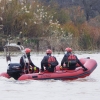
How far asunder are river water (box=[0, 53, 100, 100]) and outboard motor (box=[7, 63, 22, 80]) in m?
0.23

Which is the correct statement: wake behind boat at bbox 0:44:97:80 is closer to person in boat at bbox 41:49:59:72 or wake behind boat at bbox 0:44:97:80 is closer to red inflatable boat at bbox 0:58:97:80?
red inflatable boat at bbox 0:58:97:80

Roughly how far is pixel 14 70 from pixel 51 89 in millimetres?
3173

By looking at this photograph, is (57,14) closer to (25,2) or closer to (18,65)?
(25,2)

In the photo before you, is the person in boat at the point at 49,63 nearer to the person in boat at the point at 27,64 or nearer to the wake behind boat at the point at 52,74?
the wake behind boat at the point at 52,74

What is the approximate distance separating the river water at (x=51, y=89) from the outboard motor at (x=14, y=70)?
232 millimetres

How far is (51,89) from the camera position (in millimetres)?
22500

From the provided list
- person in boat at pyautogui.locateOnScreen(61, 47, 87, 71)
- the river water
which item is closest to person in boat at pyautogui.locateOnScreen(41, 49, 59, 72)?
person in boat at pyautogui.locateOnScreen(61, 47, 87, 71)

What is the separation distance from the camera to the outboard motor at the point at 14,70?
2530 centimetres

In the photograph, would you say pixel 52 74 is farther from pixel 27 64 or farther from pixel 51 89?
pixel 51 89

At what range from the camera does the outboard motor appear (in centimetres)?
2530

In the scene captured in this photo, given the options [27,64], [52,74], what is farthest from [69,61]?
[27,64]

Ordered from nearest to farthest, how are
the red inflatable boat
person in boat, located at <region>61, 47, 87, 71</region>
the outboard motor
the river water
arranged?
1. the river water
2. the red inflatable boat
3. the outboard motor
4. person in boat, located at <region>61, 47, 87, 71</region>

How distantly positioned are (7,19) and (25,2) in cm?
357

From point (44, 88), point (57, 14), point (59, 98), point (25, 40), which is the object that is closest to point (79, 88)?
point (44, 88)
